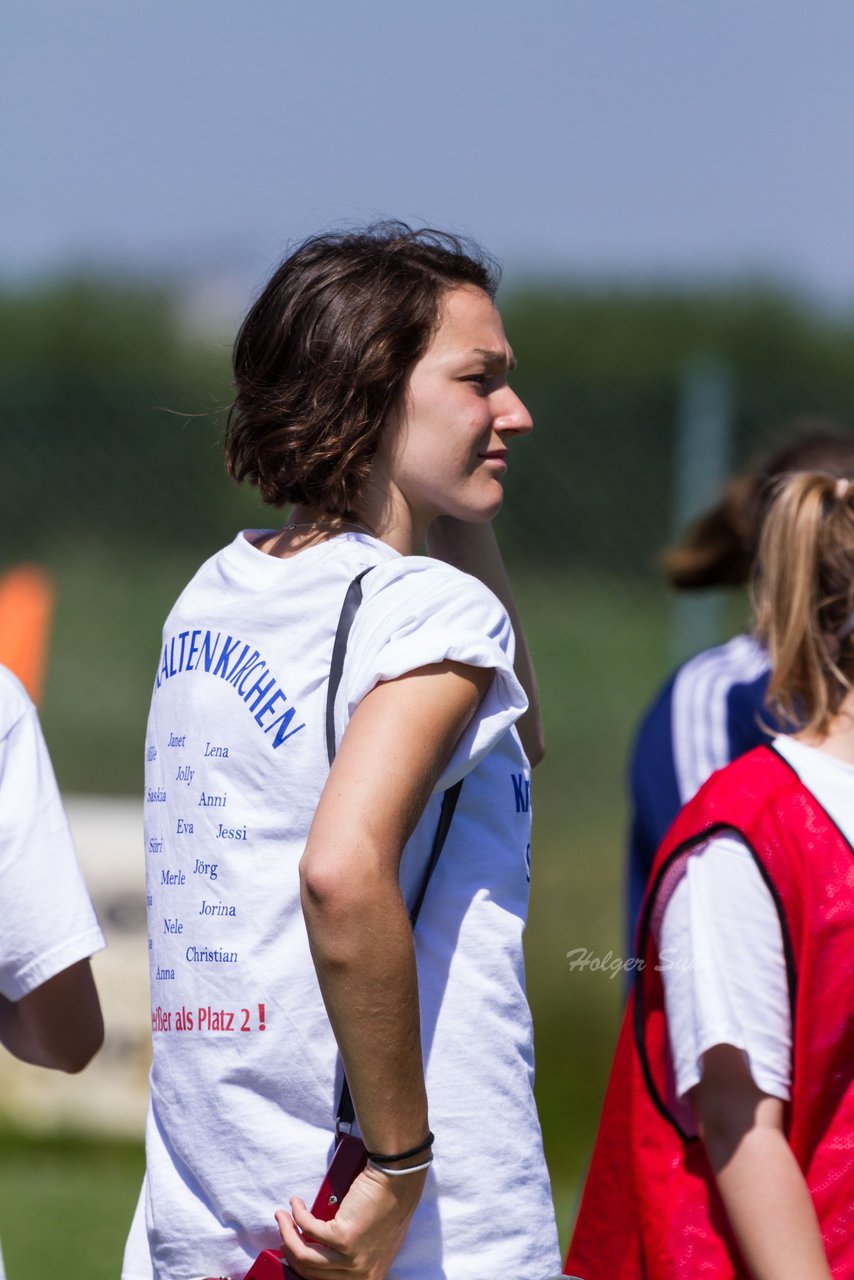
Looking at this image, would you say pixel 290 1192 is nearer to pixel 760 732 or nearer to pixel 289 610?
pixel 289 610

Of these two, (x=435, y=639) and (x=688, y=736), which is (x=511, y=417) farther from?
(x=688, y=736)

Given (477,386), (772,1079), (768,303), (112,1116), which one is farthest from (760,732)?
(768,303)

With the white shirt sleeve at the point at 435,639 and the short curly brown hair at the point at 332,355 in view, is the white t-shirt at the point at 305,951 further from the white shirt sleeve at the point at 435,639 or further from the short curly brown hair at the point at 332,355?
the short curly brown hair at the point at 332,355

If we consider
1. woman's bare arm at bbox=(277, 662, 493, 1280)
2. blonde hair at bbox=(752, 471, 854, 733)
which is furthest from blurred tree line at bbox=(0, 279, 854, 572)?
woman's bare arm at bbox=(277, 662, 493, 1280)

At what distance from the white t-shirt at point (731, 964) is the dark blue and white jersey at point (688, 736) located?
982mm

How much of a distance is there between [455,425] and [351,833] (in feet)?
1.66

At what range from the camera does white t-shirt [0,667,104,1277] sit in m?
1.75

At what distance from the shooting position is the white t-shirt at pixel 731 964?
175cm

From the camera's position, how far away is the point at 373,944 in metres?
1.36

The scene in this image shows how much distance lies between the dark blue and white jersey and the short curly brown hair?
4.35 feet

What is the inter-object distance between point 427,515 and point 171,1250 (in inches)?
31.9

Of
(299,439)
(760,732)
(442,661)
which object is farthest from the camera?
(760,732)

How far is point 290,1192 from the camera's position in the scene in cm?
146

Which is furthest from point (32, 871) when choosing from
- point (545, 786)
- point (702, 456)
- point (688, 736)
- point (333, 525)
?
point (545, 786)
